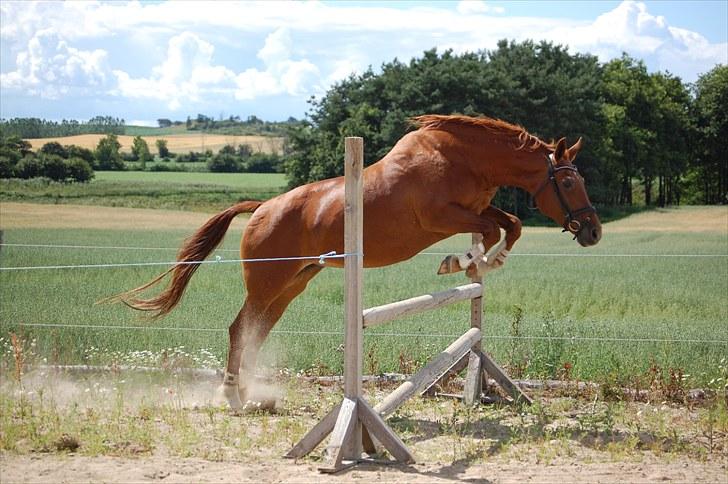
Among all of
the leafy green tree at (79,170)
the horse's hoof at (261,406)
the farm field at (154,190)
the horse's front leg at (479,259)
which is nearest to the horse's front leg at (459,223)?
the horse's front leg at (479,259)

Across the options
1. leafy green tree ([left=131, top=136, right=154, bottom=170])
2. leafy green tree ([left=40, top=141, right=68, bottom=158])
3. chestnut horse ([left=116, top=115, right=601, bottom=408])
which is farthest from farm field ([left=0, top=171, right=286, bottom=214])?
chestnut horse ([left=116, top=115, right=601, bottom=408])

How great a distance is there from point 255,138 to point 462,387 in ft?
199

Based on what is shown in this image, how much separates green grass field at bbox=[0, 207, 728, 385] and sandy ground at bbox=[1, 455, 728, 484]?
247 cm

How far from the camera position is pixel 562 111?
165 feet

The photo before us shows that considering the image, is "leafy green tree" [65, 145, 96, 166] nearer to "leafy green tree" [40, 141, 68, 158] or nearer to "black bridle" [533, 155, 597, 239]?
"leafy green tree" [40, 141, 68, 158]

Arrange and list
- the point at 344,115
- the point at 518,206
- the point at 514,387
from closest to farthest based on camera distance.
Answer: the point at 514,387 → the point at 518,206 → the point at 344,115

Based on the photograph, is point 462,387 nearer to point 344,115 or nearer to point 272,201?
point 272,201

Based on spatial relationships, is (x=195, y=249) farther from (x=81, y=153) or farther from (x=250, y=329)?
(x=81, y=153)

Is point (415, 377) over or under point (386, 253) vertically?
under

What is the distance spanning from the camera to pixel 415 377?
21.1ft

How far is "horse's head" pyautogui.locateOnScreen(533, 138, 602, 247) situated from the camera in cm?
696

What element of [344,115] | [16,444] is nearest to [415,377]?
[16,444]

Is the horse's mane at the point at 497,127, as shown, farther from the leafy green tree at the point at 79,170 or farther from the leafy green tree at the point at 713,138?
the leafy green tree at the point at 713,138

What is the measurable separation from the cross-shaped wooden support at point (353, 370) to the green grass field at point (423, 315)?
296 cm
